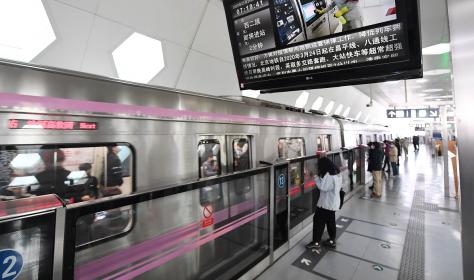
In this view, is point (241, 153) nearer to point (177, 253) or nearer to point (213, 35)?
point (177, 253)

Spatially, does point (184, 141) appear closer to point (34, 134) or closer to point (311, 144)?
point (34, 134)

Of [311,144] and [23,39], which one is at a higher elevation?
[23,39]

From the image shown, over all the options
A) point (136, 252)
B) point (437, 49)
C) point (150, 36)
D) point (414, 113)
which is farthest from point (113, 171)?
point (414, 113)

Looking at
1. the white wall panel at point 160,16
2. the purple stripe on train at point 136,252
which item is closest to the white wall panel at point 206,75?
the white wall panel at point 160,16

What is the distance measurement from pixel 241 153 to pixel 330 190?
164 cm

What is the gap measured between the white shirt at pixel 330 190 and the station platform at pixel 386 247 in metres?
0.79

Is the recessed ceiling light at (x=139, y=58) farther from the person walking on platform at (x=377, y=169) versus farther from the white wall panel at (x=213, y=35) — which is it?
the person walking on platform at (x=377, y=169)

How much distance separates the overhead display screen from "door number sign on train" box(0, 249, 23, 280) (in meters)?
2.82

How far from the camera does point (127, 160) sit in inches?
114

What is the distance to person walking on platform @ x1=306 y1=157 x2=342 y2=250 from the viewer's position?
4590mm

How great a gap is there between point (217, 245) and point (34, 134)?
2.64 m

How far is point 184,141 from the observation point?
11.5 ft

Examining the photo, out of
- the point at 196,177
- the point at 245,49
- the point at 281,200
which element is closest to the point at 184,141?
the point at 196,177

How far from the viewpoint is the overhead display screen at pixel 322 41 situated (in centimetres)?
246
